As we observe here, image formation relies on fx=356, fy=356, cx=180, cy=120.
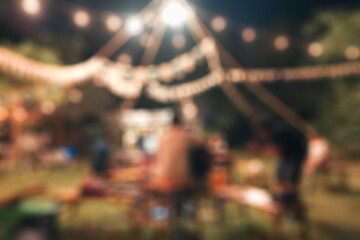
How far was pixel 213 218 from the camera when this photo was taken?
539 cm

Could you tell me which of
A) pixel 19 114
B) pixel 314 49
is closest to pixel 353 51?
pixel 314 49

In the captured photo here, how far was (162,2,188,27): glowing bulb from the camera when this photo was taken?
6.79 m

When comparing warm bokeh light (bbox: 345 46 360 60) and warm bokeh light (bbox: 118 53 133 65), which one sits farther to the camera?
warm bokeh light (bbox: 118 53 133 65)

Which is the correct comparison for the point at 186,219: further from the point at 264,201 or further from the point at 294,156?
the point at 294,156

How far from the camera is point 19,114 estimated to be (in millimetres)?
12680

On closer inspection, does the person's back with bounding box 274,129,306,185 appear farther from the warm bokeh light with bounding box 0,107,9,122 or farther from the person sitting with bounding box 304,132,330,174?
the warm bokeh light with bounding box 0,107,9,122

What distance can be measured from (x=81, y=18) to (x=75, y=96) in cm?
1034

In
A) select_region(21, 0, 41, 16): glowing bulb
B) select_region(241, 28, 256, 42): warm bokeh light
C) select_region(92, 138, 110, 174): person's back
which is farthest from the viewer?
select_region(241, 28, 256, 42): warm bokeh light

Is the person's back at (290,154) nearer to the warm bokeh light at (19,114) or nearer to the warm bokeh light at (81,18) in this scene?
the warm bokeh light at (81,18)

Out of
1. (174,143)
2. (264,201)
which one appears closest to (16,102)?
(174,143)

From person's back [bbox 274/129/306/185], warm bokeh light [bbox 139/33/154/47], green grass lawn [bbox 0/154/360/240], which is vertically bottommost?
green grass lawn [bbox 0/154/360/240]

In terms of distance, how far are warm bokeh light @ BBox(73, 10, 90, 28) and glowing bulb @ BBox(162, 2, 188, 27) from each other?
1.50 metres

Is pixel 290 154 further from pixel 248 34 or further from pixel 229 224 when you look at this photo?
pixel 248 34

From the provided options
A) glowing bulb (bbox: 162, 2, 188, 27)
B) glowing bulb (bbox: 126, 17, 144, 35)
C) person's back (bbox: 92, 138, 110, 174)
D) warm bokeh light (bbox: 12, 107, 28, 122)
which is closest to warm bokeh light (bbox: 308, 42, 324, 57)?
glowing bulb (bbox: 162, 2, 188, 27)
